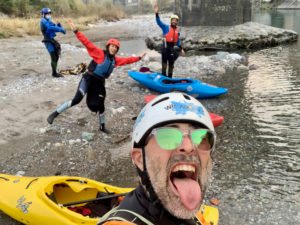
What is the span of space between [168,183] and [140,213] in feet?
0.75

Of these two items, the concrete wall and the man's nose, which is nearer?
the man's nose

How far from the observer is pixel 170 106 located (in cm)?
194

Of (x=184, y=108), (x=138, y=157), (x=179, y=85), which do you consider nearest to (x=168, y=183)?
(x=138, y=157)

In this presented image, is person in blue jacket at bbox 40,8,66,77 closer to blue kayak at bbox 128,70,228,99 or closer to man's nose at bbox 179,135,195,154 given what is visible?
blue kayak at bbox 128,70,228,99

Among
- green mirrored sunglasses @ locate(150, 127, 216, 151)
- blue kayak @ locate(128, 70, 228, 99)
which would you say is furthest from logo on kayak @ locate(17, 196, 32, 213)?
blue kayak @ locate(128, 70, 228, 99)

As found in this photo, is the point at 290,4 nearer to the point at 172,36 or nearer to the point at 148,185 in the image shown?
the point at 172,36

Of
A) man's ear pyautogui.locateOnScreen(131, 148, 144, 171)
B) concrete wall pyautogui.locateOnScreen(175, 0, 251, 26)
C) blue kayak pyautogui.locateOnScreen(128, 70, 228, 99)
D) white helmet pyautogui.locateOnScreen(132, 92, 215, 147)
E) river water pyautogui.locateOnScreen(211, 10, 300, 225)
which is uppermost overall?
concrete wall pyautogui.locateOnScreen(175, 0, 251, 26)

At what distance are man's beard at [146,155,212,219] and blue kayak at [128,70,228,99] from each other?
24.7 ft

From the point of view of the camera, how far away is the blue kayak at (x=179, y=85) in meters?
9.36

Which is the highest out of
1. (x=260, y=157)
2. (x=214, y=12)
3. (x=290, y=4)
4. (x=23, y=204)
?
(x=290, y=4)

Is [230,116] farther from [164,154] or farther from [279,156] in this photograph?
[164,154]

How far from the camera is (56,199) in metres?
4.52

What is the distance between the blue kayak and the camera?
9359mm

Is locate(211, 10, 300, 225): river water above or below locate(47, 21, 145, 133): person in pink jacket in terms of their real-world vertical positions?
below
